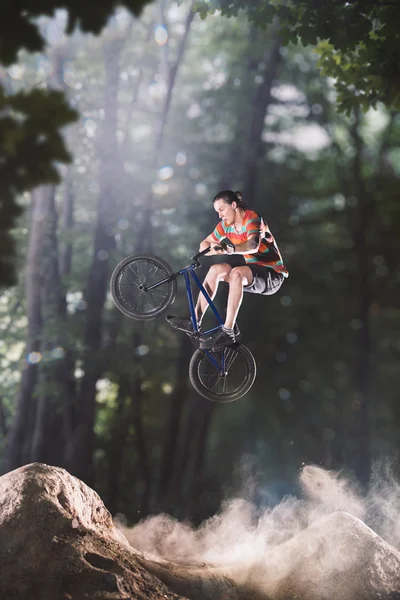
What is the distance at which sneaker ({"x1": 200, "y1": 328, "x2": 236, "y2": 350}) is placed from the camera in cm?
662

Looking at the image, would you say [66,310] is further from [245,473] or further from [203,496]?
[245,473]

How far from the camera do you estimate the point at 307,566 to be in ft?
25.3

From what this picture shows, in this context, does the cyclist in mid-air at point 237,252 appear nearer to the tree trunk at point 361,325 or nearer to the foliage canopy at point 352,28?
the foliage canopy at point 352,28

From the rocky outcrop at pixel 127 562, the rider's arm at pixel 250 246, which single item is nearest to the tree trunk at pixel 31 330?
the rocky outcrop at pixel 127 562

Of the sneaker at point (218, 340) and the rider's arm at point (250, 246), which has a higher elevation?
the rider's arm at point (250, 246)

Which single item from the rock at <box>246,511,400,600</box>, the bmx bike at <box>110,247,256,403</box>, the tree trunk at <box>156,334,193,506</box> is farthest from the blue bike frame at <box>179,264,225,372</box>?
the tree trunk at <box>156,334,193,506</box>

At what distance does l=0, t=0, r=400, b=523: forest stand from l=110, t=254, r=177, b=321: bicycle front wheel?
7432 millimetres

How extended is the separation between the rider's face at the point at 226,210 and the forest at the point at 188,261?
27.1 ft

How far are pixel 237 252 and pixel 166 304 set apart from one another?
1.12 metres

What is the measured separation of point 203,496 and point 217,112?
1247 cm

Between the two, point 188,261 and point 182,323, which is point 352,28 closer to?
point 182,323

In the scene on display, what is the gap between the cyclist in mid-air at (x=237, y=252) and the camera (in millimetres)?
5875

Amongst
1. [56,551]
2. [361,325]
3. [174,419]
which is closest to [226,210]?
[56,551]

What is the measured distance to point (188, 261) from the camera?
1856 cm
